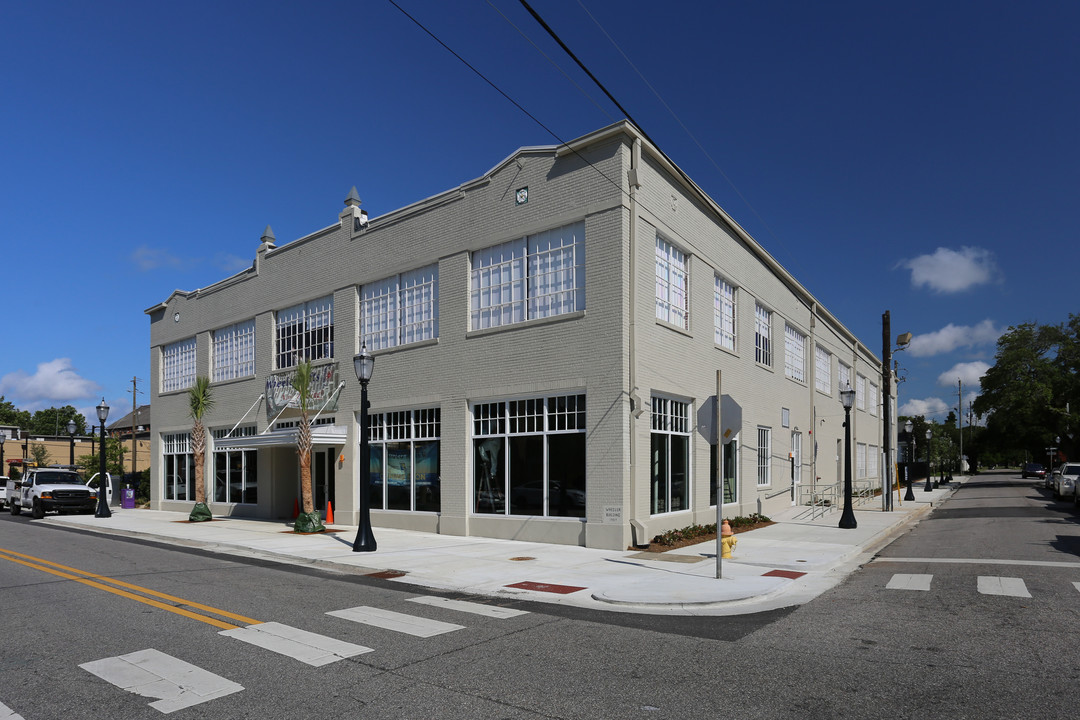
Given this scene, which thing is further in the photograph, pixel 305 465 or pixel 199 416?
pixel 199 416

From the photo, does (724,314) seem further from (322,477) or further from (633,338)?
(322,477)

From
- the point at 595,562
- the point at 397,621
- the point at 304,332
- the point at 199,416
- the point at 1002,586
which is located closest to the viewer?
the point at 397,621

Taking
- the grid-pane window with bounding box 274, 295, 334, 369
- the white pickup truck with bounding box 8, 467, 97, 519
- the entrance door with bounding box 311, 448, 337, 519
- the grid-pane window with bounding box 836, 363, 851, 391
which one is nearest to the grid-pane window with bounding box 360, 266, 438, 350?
the grid-pane window with bounding box 274, 295, 334, 369

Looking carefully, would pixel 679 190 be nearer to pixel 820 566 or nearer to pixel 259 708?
pixel 820 566

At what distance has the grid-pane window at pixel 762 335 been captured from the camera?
26.5 metres

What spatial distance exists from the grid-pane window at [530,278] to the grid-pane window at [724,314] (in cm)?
616

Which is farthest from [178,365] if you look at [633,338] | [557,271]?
[633,338]

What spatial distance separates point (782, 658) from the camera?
7.17 m

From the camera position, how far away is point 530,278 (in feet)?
62.6

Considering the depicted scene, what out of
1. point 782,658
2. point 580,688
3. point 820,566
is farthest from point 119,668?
point 820,566

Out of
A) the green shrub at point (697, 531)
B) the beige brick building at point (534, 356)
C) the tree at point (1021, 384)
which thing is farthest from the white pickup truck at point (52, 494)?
the tree at point (1021, 384)

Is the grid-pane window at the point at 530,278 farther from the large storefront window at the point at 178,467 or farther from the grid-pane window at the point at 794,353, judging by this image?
the large storefront window at the point at 178,467

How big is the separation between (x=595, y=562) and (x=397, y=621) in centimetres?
652

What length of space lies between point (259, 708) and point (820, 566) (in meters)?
11.1
